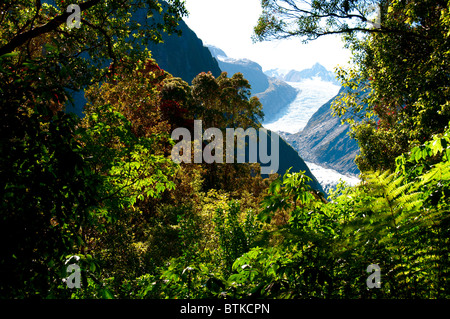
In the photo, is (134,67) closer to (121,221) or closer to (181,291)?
(121,221)

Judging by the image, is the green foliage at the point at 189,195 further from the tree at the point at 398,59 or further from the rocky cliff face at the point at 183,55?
the rocky cliff face at the point at 183,55

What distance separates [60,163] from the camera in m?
1.91

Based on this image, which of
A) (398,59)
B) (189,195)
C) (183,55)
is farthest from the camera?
(183,55)

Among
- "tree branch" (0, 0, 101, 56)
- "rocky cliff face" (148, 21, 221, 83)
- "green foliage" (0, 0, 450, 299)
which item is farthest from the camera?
"rocky cliff face" (148, 21, 221, 83)

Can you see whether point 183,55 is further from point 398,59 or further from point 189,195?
point 398,59

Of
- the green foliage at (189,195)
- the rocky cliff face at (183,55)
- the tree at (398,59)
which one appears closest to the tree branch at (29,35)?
the green foliage at (189,195)

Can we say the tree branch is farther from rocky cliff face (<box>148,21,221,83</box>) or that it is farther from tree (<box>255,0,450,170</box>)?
rocky cliff face (<box>148,21,221,83</box>)

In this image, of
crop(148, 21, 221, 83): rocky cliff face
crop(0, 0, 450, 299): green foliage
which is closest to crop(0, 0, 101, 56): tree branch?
crop(0, 0, 450, 299): green foliage

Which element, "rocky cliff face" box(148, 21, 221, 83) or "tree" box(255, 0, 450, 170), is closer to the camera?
"tree" box(255, 0, 450, 170)

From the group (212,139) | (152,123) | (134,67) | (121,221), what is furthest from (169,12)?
(212,139)

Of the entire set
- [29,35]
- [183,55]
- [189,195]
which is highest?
[183,55]

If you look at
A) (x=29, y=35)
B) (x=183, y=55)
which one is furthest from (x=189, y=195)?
(x=183, y=55)
